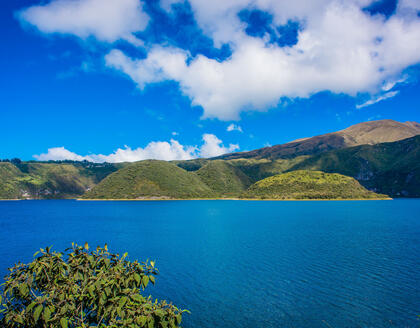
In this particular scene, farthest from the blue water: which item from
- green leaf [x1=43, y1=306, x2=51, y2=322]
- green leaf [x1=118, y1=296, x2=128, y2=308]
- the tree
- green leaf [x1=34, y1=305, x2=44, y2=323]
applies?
green leaf [x1=34, y1=305, x2=44, y2=323]

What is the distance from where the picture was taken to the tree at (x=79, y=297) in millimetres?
11703

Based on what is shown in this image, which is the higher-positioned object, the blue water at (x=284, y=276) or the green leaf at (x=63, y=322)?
the green leaf at (x=63, y=322)

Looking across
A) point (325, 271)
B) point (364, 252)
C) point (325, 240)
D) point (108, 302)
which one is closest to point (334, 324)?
point (325, 271)

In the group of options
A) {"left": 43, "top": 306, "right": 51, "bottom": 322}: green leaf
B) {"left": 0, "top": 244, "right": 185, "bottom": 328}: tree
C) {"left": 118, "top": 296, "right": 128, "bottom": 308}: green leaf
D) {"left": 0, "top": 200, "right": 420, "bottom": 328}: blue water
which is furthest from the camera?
{"left": 0, "top": 200, "right": 420, "bottom": 328}: blue water

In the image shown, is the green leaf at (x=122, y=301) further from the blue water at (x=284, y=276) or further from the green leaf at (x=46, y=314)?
the blue water at (x=284, y=276)

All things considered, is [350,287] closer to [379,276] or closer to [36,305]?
[379,276]

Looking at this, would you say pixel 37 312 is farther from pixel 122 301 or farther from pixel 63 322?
pixel 122 301

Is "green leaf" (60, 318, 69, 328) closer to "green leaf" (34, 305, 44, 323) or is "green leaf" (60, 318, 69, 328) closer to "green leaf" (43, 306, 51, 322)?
"green leaf" (43, 306, 51, 322)

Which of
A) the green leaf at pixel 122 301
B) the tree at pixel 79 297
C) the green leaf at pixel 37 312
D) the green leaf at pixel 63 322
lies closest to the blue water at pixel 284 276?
the tree at pixel 79 297

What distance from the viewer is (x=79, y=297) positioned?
12.9 meters

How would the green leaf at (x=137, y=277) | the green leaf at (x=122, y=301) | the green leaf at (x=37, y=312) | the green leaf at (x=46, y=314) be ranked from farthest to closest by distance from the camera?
the green leaf at (x=137, y=277)
the green leaf at (x=122, y=301)
the green leaf at (x=46, y=314)
the green leaf at (x=37, y=312)

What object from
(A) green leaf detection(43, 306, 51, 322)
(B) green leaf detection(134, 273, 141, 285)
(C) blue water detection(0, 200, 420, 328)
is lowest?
(C) blue water detection(0, 200, 420, 328)

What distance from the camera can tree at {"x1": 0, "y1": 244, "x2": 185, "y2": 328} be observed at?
1170 cm

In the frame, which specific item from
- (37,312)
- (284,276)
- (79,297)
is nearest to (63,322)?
(37,312)
